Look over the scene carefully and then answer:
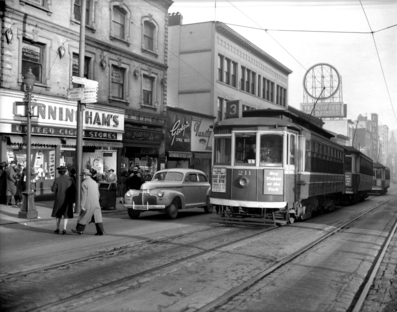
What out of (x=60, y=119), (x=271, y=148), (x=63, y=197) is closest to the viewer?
(x=63, y=197)

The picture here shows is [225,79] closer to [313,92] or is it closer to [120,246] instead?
[120,246]

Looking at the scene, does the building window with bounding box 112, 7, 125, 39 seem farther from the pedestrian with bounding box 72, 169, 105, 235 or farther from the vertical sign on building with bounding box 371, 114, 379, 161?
the vertical sign on building with bounding box 371, 114, 379, 161

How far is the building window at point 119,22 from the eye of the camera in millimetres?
23000

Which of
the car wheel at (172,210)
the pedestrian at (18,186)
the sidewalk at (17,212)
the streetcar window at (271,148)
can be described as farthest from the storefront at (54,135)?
the streetcar window at (271,148)

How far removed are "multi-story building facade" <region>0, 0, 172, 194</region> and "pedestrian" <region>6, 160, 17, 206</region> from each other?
3.43 ft

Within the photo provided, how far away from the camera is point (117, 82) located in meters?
23.6

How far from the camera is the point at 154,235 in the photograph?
429 inches

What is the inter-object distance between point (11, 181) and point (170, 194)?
609 cm

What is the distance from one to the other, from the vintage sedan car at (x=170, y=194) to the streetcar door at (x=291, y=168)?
4020 mm

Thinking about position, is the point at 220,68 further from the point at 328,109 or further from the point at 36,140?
the point at 328,109

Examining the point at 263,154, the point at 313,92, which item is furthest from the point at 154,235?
the point at 313,92

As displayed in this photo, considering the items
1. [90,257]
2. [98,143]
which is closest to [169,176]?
[98,143]

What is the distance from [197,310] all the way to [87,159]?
1782 centimetres

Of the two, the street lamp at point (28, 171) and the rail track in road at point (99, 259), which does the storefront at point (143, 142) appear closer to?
the street lamp at point (28, 171)
